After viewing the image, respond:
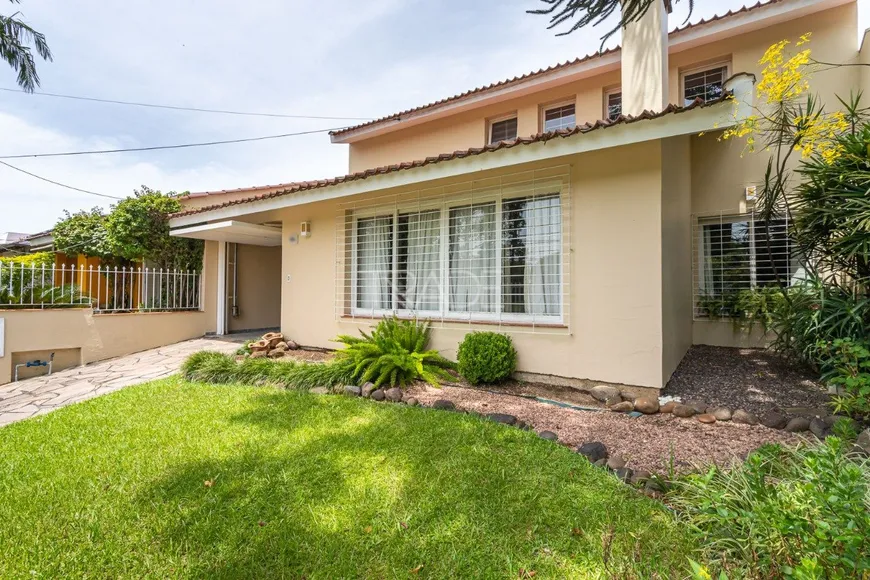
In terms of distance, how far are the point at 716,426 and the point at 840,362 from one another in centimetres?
171

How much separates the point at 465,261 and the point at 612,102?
6.52m

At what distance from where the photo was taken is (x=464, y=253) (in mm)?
7906

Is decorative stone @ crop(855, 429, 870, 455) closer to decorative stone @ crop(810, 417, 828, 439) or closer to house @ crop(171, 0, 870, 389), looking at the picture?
decorative stone @ crop(810, 417, 828, 439)

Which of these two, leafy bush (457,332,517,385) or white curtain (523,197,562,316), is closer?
leafy bush (457,332,517,385)

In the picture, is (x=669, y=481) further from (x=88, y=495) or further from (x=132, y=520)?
(x=88, y=495)

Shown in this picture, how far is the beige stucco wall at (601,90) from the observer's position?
323 inches

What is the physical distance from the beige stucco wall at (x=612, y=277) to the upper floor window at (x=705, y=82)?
5.23 metres

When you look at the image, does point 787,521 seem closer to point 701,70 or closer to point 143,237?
point 701,70

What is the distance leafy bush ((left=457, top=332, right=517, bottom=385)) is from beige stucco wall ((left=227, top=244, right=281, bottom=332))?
990cm

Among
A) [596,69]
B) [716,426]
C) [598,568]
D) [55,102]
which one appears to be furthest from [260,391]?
[55,102]

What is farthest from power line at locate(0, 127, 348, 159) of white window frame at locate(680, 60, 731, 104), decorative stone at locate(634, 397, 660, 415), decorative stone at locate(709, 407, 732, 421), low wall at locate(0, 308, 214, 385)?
decorative stone at locate(709, 407, 732, 421)

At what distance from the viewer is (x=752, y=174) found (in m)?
8.73

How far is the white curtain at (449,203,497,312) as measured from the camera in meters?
7.59

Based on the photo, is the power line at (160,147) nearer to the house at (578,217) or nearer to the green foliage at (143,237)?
the green foliage at (143,237)
